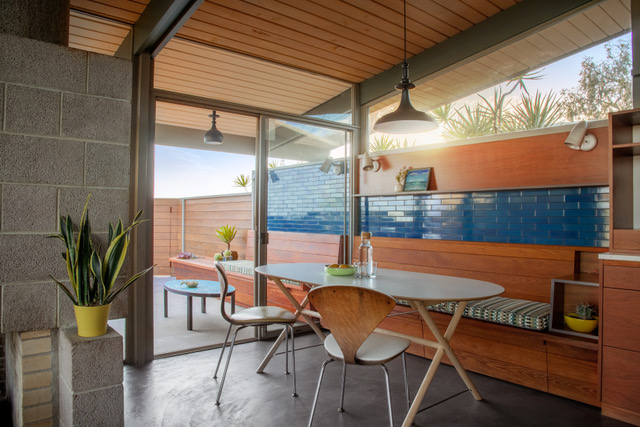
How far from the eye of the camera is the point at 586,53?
10.7ft

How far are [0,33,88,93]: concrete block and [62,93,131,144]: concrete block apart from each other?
7cm

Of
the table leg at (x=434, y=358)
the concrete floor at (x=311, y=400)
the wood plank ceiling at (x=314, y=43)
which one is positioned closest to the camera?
the table leg at (x=434, y=358)

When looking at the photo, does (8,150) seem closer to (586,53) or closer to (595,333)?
(595,333)

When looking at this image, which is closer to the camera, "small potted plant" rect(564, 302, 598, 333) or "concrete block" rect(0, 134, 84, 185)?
"concrete block" rect(0, 134, 84, 185)

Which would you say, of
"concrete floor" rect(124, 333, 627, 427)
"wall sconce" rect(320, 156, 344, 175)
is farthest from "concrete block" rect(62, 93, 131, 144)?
"wall sconce" rect(320, 156, 344, 175)

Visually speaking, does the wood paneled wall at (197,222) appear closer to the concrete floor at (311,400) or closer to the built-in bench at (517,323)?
the concrete floor at (311,400)

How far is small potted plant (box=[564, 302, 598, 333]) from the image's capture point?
2715 millimetres

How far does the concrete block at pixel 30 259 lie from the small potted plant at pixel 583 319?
2.99 metres

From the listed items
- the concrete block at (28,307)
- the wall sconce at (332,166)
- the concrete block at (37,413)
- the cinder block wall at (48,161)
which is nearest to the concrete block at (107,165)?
the cinder block wall at (48,161)

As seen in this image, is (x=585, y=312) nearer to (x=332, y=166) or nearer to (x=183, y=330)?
(x=332, y=166)

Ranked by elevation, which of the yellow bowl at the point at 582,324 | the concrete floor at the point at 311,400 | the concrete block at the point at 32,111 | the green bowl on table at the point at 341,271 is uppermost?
the concrete block at the point at 32,111

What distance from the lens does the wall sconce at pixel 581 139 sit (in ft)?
9.95

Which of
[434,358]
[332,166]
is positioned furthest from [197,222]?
[434,358]

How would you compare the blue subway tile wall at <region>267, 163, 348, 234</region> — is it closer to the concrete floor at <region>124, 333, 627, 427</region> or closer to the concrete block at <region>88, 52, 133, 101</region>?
the concrete floor at <region>124, 333, 627, 427</region>
